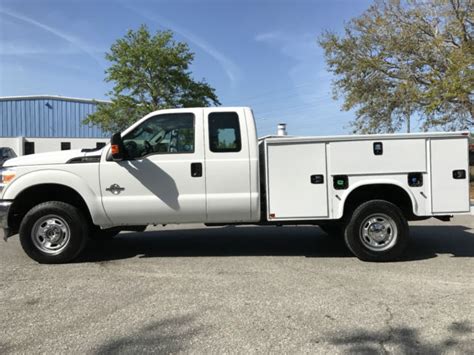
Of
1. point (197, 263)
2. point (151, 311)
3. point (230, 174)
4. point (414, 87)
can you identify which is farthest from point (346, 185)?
point (414, 87)

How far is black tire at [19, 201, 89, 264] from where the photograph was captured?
6359 millimetres

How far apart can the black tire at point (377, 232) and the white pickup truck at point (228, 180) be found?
1cm

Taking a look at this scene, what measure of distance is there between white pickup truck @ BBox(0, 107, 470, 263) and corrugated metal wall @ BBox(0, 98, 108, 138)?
38.1 meters

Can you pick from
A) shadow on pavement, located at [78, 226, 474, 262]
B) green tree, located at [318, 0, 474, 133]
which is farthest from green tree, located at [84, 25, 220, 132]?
shadow on pavement, located at [78, 226, 474, 262]

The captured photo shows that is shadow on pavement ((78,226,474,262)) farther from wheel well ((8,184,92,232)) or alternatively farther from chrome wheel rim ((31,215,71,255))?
wheel well ((8,184,92,232))

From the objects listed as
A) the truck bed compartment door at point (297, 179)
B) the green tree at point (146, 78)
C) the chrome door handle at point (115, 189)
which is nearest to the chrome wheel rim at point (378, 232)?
the truck bed compartment door at point (297, 179)

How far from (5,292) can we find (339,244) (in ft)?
16.6

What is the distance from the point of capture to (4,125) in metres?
43.1

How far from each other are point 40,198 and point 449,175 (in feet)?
18.8

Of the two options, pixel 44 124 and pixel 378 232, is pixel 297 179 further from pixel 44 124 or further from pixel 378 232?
pixel 44 124

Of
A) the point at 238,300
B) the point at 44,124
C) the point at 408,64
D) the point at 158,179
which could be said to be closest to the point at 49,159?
the point at 158,179

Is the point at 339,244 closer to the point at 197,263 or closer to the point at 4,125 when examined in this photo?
the point at 197,263

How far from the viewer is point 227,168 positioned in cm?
636

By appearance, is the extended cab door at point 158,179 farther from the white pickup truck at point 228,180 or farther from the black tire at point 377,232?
the black tire at point 377,232
